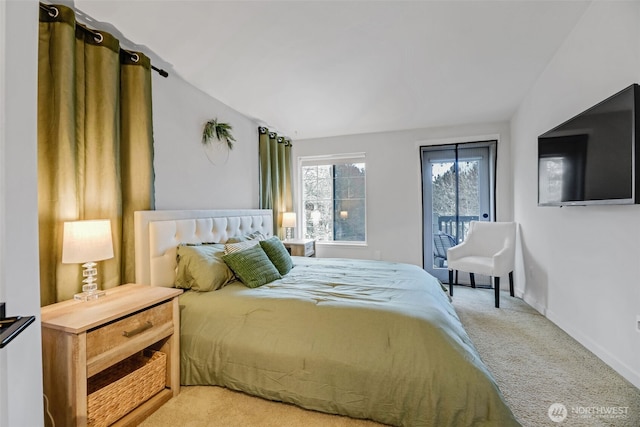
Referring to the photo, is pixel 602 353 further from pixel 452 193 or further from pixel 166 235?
pixel 166 235

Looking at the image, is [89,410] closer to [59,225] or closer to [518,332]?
[59,225]

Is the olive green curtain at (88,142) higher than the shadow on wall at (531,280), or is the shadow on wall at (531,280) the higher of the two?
the olive green curtain at (88,142)

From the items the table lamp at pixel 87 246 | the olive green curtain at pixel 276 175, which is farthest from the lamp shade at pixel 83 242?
the olive green curtain at pixel 276 175

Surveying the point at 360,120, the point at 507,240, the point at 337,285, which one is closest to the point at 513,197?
the point at 507,240

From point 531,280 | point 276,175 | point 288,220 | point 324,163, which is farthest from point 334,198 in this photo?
point 531,280

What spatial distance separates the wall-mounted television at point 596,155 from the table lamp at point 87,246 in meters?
3.06

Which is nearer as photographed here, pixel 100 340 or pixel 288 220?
pixel 100 340

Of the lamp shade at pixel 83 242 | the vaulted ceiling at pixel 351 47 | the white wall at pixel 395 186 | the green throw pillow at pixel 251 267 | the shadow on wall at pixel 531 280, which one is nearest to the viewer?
the lamp shade at pixel 83 242

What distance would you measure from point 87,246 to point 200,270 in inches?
28.8

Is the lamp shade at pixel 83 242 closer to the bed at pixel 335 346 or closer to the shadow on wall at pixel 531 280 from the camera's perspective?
the bed at pixel 335 346

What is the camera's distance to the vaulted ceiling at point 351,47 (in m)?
1.88

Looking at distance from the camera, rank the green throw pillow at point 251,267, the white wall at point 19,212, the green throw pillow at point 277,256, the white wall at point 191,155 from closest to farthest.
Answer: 1. the white wall at point 19,212
2. the green throw pillow at point 251,267
3. the white wall at point 191,155
4. the green throw pillow at point 277,256

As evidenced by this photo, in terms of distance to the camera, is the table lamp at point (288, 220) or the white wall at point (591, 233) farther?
the table lamp at point (288, 220)

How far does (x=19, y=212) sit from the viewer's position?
1.00 meters
